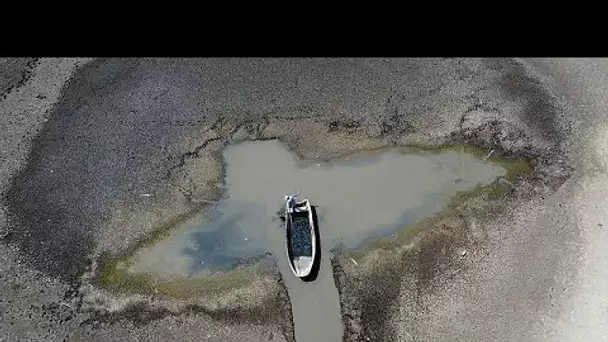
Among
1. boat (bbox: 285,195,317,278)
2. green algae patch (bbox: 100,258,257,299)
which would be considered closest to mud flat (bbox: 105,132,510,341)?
green algae patch (bbox: 100,258,257,299)

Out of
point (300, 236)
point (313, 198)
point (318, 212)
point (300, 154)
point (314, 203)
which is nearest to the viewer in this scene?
point (300, 236)

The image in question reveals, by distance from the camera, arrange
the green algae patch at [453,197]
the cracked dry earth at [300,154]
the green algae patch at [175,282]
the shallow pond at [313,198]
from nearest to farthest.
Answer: the cracked dry earth at [300,154] < the green algae patch at [175,282] < the green algae patch at [453,197] < the shallow pond at [313,198]

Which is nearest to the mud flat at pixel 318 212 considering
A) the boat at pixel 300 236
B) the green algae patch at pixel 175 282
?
the green algae patch at pixel 175 282

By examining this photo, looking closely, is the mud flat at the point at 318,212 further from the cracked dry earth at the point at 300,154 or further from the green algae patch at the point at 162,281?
the cracked dry earth at the point at 300,154

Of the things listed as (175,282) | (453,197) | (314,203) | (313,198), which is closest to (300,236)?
(314,203)

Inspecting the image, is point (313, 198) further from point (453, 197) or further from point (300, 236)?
point (453, 197)
